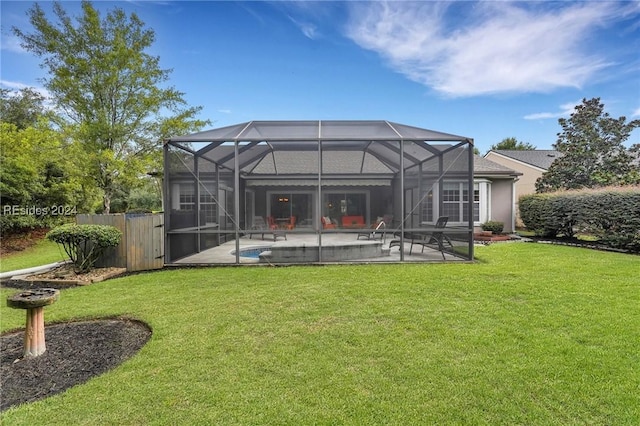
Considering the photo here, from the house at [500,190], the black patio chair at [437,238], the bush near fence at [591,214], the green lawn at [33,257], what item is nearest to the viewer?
the black patio chair at [437,238]

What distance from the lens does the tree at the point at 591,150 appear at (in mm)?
16625

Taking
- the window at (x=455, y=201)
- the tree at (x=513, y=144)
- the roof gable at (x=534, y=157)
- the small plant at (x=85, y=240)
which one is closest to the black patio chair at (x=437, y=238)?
the window at (x=455, y=201)

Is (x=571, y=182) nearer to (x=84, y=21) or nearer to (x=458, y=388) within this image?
(x=458, y=388)

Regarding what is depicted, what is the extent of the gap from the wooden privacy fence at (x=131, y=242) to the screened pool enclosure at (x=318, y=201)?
1.25 ft

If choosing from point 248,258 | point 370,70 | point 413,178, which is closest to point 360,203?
point 413,178

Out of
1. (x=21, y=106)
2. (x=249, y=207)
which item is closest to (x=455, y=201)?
(x=249, y=207)

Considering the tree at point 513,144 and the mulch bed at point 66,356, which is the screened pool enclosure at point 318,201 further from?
the tree at point 513,144

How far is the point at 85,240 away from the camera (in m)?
6.62

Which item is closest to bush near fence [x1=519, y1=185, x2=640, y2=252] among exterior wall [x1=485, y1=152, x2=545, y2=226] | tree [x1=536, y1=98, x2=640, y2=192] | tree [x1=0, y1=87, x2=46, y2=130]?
tree [x1=536, y1=98, x2=640, y2=192]

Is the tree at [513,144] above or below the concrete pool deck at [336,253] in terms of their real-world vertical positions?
above

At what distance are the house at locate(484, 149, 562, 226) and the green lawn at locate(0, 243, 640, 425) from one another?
53.2ft

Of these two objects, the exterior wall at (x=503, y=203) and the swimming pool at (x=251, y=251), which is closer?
the swimming pool at (x=251, y=251)

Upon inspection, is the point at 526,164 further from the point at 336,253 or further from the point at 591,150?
the point at 336,253

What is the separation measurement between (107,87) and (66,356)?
11.3 meters
